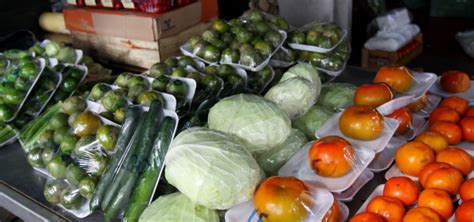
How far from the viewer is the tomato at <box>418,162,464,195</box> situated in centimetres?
131

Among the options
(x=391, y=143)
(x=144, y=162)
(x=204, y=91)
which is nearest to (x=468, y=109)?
(x=391, y=143)

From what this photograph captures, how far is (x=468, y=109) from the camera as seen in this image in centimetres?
175

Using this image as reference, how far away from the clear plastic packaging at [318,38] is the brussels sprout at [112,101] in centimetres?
99

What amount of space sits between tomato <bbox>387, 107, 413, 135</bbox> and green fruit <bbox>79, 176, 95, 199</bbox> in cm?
110

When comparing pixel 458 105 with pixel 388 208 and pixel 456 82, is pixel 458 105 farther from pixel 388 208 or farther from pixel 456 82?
pixel 388 208

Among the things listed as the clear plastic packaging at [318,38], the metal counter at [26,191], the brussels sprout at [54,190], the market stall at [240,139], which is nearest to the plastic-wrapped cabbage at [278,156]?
the market stall at [240,139]

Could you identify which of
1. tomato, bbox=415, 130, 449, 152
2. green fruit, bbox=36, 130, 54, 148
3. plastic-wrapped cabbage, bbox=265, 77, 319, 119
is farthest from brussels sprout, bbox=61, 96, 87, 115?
tomato, bbox=415, 130, 449, 152

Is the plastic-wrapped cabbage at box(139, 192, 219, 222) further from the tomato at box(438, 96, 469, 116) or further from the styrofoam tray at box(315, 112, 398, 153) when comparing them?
the tomato at box(438, 96, 469, 116)

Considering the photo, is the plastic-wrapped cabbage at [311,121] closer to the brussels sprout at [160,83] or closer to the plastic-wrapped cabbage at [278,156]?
the plastic-wrapped cabbage at [278,156]

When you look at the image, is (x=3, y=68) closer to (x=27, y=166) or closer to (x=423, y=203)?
(x=27, y=166)

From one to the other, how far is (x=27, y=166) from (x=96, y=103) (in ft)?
1.37

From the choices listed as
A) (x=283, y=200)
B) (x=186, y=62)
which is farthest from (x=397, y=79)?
(x=186, y=62)

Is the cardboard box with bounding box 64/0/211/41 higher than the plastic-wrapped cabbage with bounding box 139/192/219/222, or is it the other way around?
the plastic-wrapped cabbage with bounding box 139/192/219/222

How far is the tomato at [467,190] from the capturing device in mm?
1267
